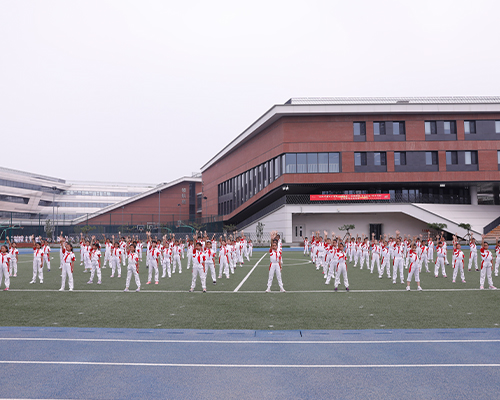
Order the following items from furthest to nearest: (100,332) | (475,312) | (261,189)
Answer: (261,189) < (475,312) < (100,332)

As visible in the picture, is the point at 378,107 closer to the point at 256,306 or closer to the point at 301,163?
the point at 301,163

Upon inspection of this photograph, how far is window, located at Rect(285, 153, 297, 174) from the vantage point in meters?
49.2

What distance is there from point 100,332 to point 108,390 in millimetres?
3511

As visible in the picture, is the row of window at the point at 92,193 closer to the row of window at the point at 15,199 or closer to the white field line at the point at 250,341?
the row of window at the point at 15,199

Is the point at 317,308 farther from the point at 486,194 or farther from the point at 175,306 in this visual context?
the point at 486,194

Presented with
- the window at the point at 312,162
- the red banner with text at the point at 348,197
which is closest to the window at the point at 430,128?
the red banner with text at the point at 348,197

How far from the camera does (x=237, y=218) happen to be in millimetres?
64312

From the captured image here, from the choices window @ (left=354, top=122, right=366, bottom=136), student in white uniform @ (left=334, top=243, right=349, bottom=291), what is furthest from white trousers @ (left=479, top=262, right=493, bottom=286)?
window @ (left=354, top=122, right=366, bottom=136)

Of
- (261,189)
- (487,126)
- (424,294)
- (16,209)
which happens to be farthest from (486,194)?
(16,209)

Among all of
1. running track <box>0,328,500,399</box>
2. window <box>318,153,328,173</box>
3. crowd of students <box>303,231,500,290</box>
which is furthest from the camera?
window <box>318,153,328,173</box>

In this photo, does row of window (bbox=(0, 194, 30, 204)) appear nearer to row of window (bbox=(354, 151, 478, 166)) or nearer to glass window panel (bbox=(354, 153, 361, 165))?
glass window panel (bbox=(354, 153, 361, 165))

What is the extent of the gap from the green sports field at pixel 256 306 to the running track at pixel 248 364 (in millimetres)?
886

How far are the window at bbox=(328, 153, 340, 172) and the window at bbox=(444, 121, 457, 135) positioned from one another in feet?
47.5

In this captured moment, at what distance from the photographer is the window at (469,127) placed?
4967 centimetres
